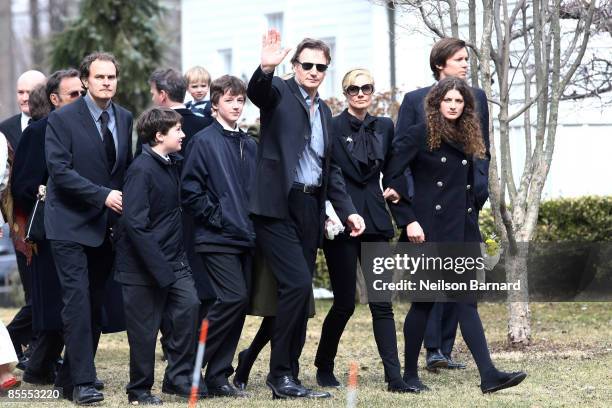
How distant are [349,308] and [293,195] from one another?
1.05 meters

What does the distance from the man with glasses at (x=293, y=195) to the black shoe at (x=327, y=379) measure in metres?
0.55

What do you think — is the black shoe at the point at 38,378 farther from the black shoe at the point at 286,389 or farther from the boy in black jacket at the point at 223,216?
the black shoe at the point at 286,389

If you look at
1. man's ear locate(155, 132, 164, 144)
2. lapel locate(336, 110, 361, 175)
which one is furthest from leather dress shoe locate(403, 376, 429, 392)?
man's ear locate(155, 132, 164, 144)

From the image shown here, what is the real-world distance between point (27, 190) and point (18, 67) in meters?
50.8

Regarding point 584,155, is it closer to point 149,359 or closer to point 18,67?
point 149,359

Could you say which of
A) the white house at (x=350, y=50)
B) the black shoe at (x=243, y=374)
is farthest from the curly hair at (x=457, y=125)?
the white house at (x=350, y=50)

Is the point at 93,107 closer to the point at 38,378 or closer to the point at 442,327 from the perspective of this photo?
the point at 38,378

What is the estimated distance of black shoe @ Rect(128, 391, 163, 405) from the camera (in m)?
8.53

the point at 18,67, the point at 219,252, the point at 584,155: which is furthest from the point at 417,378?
the point at 18,67

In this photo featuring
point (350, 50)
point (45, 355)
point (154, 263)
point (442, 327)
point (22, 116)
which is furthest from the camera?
point (350, 50)

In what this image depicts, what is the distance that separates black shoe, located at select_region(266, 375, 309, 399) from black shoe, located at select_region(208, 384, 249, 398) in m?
0.29

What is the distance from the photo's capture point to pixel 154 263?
845 cm

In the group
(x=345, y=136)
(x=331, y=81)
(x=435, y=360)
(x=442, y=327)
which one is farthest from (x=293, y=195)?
(x=331, y=81)

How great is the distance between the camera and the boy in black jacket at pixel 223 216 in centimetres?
880
